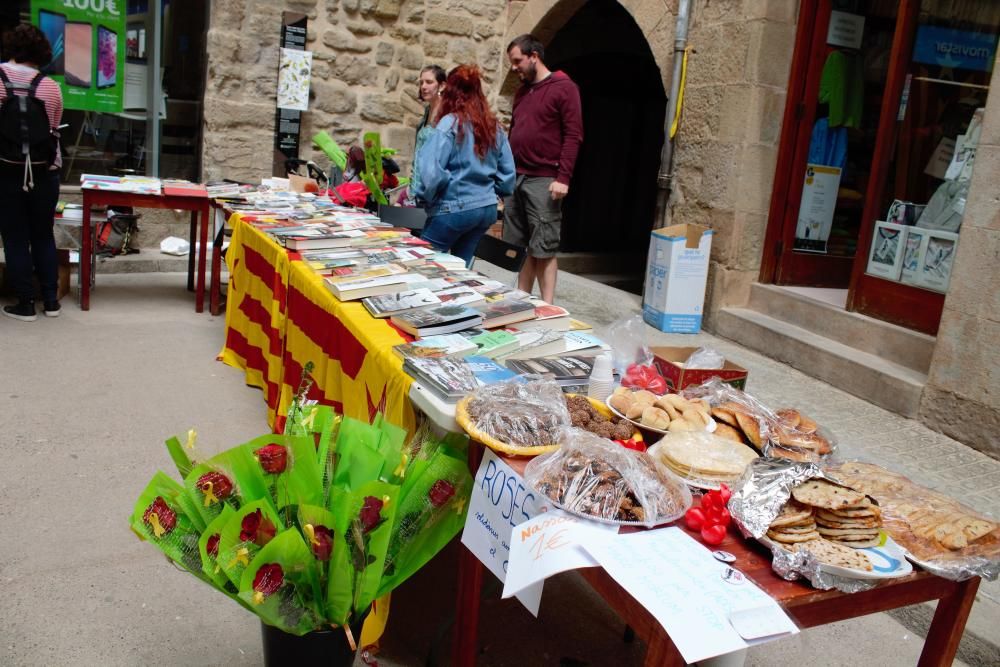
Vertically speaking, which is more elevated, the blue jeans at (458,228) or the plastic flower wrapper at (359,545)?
the blue jeans at (458,228)

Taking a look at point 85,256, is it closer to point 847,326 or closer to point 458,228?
point 458,228

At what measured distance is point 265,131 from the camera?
7891 millimetres

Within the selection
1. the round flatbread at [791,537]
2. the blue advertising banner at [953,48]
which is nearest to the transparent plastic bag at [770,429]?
the round flatbread at [791,537]

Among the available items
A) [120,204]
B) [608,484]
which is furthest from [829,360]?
[120,204]

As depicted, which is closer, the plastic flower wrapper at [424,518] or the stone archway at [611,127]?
the plastic flower wrapper at [424,518]

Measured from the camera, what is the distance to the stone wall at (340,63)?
764cm

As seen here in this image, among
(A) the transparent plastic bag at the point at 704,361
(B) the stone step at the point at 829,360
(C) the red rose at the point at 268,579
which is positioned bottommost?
(B) the stone step at the point at 829,360

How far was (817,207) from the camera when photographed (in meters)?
6.08

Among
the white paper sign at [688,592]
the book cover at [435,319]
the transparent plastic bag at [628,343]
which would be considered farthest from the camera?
the book cover at [435,319]

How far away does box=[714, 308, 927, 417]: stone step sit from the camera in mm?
4527

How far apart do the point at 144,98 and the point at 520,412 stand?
7071 millimetres

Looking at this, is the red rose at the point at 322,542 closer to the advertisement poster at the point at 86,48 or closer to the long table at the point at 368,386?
the long table at the point at 368,386

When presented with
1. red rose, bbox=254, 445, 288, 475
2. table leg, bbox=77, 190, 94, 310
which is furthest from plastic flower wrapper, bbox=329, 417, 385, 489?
table leg, bbox=77, 190, 94, 310

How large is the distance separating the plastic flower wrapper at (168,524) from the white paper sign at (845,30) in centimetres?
537
